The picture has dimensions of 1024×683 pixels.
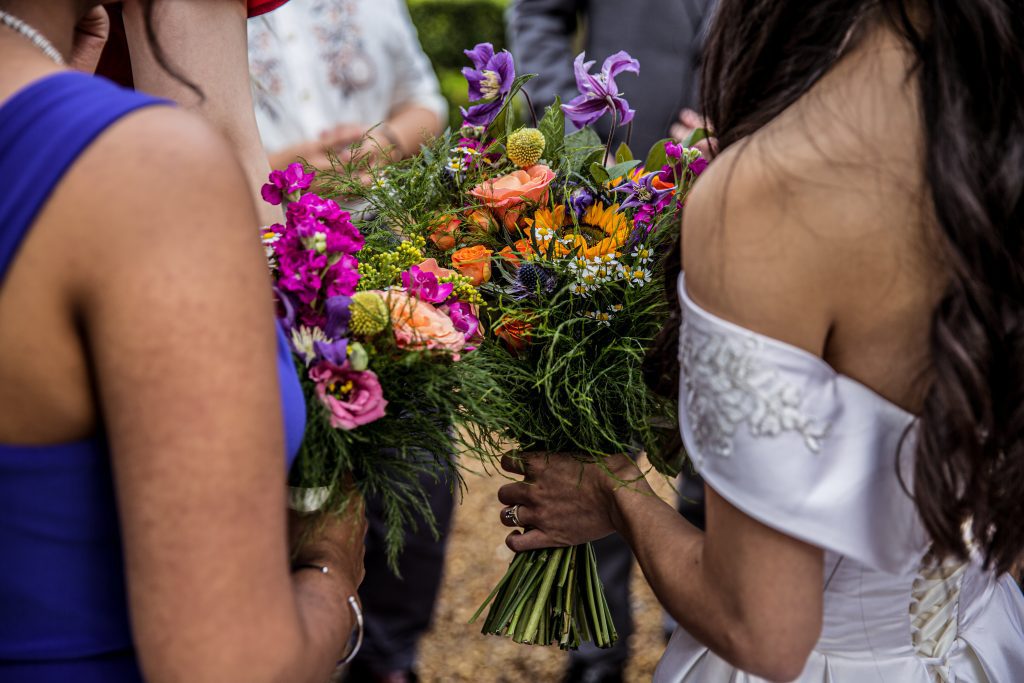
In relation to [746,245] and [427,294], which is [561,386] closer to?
[427,294]

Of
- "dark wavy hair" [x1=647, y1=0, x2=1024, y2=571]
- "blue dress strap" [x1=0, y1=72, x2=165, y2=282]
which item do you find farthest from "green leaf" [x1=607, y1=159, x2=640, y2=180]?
"blue dress strap" [x1=0, y1=72, x2=165, y2=282]

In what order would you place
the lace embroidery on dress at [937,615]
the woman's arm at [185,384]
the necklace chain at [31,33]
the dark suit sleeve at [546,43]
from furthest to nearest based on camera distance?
1. the dark suit sleeve at [546,43]
2. the lace embroidery on dress at [937,615]
3. the necklace chain at [31,33]
4. the woman's arm at [185,384]

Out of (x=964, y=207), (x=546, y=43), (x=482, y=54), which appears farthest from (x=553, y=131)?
(x=546, y=43)

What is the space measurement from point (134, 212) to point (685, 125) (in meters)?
2.65

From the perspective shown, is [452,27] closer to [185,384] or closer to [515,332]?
[515,332]

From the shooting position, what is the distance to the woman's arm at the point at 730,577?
1.18 meters

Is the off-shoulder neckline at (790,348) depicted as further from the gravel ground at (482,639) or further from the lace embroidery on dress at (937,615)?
the gravel ground at (482,639)

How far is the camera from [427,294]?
1.46 metres

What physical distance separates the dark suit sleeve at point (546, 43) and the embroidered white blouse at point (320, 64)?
0.46m

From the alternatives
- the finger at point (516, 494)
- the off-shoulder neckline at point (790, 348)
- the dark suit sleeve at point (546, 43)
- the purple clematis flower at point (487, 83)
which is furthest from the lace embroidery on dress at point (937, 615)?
the dark suit sleeve at point (546, 43)

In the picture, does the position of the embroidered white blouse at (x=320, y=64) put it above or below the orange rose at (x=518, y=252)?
below

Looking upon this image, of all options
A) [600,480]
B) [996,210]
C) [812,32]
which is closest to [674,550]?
[600,480]

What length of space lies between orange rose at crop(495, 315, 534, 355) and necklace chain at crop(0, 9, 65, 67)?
31.2 inches

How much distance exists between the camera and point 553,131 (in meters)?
1.83
